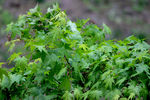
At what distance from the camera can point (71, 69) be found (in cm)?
194

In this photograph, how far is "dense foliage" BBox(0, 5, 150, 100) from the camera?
1.75 metres

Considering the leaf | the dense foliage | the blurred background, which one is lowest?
the leaf

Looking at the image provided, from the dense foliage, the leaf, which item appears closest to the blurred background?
the dense foliage

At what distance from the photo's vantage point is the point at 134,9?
34.3 ft

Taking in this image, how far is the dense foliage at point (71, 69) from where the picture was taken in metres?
1.75

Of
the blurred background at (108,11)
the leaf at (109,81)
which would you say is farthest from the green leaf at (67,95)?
the blurred background at (108,11)

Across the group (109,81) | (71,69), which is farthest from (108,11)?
(109,81)

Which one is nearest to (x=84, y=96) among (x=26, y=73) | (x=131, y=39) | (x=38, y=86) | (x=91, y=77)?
(x=91, y=77)

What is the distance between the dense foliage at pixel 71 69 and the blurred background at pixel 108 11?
7.00 meters

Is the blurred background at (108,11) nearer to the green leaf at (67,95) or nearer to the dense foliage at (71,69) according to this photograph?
the dense foliage at (71,69)

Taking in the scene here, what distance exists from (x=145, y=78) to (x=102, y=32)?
78 cm

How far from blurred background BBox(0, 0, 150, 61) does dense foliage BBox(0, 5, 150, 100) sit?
7.00m

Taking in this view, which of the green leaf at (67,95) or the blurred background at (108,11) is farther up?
the blurred background at (108,11)

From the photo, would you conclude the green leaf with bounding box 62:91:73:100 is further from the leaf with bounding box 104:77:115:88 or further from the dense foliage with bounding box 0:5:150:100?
the leaf with bounding box 104:77:115:88
